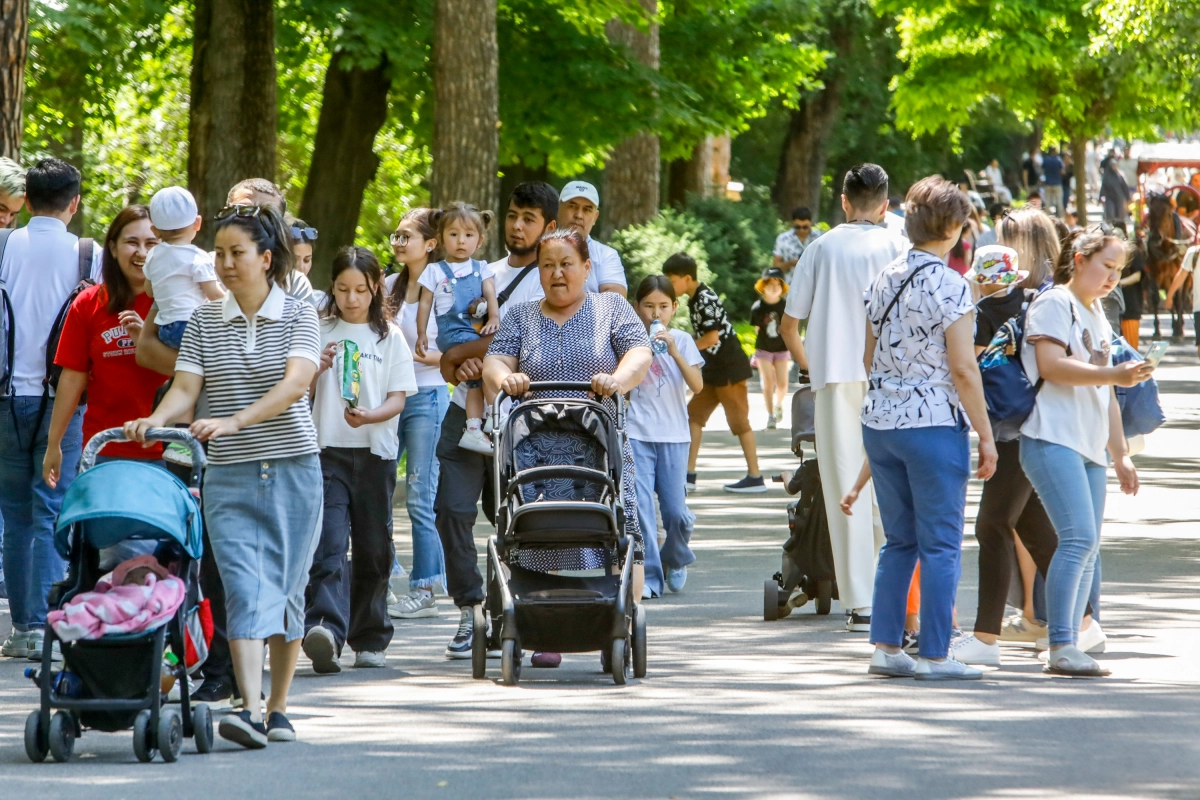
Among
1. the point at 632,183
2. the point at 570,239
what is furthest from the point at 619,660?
the point at 632,183

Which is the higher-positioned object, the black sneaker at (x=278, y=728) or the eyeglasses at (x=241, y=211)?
the eyeglasses at (x=241, y=211)

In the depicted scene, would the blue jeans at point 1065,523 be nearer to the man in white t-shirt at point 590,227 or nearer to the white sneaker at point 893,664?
the white sneaker at point 893,664

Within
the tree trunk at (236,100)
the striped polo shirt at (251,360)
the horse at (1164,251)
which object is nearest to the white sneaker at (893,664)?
the striped polo shirt at (251,360)

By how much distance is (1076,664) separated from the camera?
7.66 metres

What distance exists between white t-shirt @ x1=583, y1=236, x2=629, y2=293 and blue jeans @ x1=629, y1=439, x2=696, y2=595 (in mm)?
1458

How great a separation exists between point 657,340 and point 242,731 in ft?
12.5

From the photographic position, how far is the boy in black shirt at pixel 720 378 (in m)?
14.1

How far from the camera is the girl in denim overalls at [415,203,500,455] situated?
836cm

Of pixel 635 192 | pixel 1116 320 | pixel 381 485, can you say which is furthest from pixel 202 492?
pixel 635 192

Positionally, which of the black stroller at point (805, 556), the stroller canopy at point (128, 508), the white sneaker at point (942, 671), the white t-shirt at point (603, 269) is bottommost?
the white sneaker at point (942, 671)

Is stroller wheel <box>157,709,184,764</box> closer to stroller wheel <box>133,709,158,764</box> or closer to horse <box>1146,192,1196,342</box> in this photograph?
stroller wheel <box>133,709,158,764</box>

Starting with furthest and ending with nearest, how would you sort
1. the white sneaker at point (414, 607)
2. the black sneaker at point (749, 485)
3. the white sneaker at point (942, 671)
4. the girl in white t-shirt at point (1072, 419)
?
1. the black sneaker at point (749, 485)
2. the white sneaker at point (414, 607)
3. the girl in white t-shirt at point (1072, 419)
4. the white sneaker at point (942, 671)

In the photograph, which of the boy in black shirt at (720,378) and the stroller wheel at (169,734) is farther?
the boy in black shirt at (720,378)

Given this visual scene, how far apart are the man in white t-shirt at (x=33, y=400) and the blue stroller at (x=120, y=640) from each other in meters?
2.25
